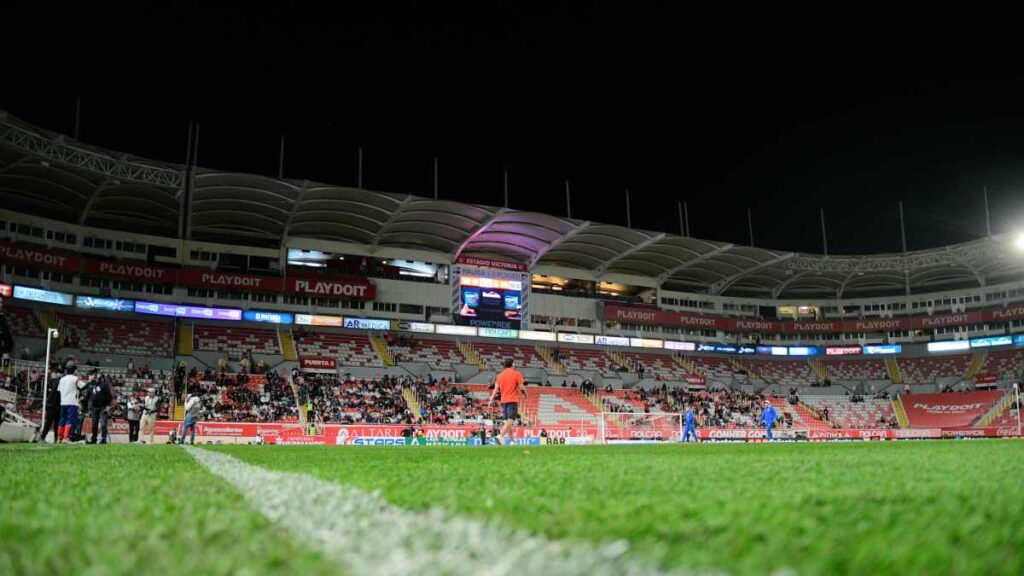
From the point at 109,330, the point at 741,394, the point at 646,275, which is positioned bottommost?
the point at 741,394

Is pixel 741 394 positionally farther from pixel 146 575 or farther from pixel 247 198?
pixel 146 575

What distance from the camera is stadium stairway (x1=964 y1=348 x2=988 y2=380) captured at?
55.8m

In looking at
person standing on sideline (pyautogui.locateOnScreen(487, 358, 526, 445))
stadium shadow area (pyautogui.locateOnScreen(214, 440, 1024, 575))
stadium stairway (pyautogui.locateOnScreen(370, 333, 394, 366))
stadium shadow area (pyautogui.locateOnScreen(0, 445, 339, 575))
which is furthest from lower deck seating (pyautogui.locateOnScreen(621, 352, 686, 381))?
stadium shadow area (pyautogui.locateOnScreen(0, 445, 339, 575))

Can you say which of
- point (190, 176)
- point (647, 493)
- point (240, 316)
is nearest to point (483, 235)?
point (240, 316)

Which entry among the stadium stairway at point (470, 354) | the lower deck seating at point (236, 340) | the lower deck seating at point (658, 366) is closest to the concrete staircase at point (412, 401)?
the stadium stairway at point (470, 354)

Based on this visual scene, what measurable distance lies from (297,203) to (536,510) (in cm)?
4197

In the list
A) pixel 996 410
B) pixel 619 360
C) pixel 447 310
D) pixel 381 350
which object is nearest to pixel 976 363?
pixel 996 410

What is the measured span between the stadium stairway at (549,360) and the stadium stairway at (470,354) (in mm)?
5293

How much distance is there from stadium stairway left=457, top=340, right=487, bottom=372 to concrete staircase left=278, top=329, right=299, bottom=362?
11666 millimetres

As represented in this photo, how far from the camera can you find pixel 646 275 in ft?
192

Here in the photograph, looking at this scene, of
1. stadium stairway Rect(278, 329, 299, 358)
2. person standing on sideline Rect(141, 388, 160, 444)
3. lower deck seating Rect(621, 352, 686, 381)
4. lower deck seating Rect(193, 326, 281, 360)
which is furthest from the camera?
lower deck seating Rect(621, 352, 686, 381)

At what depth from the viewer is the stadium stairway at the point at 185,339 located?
133 ft

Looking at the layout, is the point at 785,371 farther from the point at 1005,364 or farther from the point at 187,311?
the point at 187,311

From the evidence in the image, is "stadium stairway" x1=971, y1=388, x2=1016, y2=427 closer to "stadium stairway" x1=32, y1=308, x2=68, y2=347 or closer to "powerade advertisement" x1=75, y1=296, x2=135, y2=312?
A: "powerade advertisement" x1=75, y1=296, x2=135, y2=312
